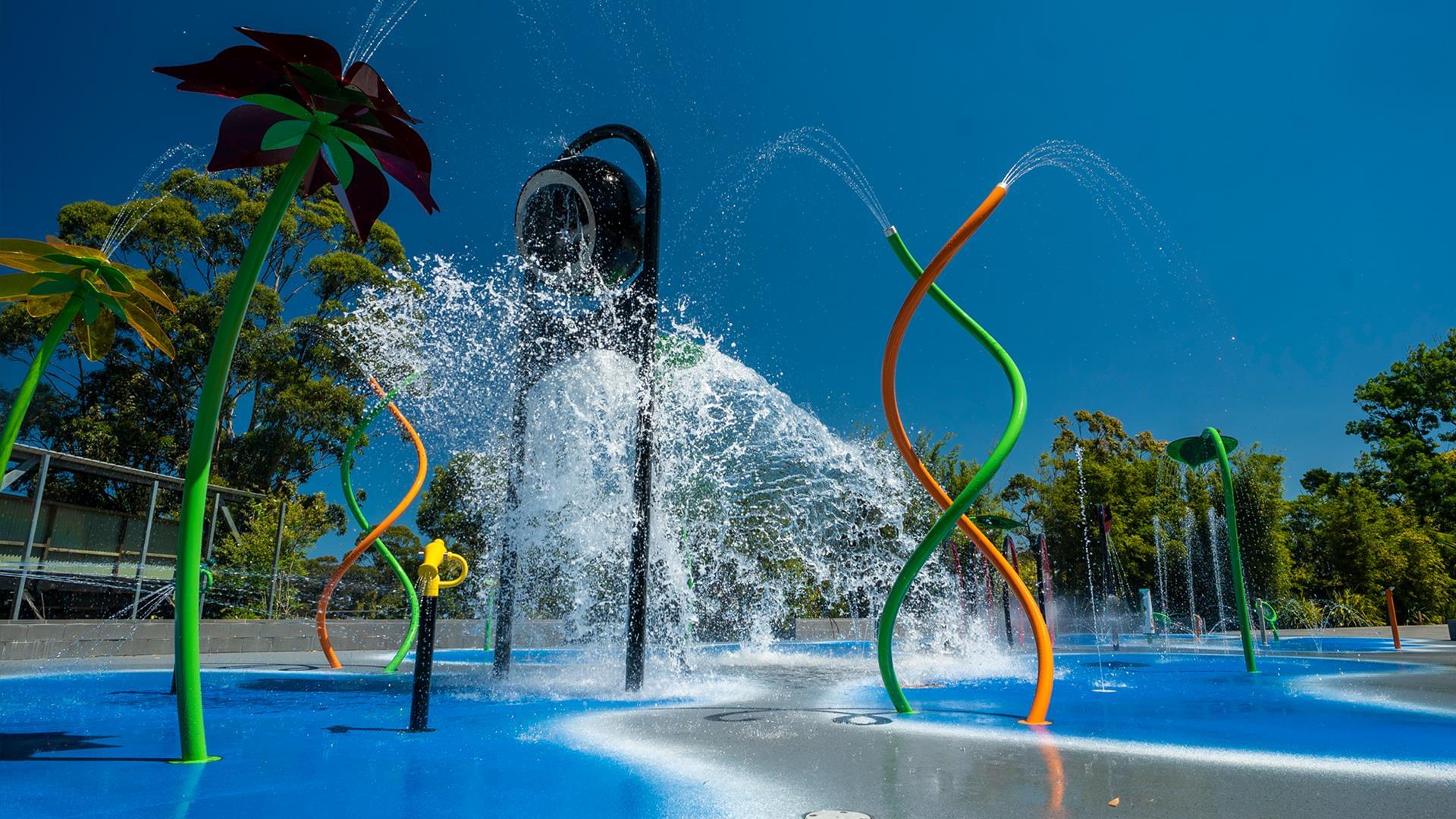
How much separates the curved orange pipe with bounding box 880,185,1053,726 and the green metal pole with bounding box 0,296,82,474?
19.0 feet

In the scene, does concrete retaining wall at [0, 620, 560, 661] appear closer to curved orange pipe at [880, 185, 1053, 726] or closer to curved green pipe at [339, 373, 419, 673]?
curved green pipe at [339, 373, 419, 673]

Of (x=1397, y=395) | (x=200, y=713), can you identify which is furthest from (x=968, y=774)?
(x=1397, y=395)

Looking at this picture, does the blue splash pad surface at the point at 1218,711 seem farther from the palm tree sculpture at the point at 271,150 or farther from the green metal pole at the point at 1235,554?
the palm tree sculpture at the point at 271,150

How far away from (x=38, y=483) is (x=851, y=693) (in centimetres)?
1307

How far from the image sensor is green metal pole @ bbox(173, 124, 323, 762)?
401 cm

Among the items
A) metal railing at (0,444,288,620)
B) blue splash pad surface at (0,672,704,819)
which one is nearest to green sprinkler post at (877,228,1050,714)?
blue splash pad surface at (0,672,704,819)

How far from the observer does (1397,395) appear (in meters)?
32.9

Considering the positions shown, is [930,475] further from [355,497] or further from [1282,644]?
[1282,644]

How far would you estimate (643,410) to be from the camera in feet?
24.8

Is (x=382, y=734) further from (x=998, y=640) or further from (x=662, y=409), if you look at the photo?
(x=998, y=640)

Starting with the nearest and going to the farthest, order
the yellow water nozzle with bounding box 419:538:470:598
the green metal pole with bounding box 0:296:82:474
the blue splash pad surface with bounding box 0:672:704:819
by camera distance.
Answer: the blue splash pad surface with bounding box 0:672:704:819, the yellow water nozzle with bounding box 419:538:470:598, the green metal pole with bounding box 0:296:82:474

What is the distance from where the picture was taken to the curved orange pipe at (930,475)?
18.5 ft

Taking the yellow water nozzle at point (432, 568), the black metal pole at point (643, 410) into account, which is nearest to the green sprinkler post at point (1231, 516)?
the black metal pole at point (643, 410)

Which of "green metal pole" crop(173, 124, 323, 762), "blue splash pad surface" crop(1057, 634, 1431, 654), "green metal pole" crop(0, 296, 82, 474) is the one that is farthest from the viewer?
"blue splash pad surface" crop(1057, 634, 1431, 654)
